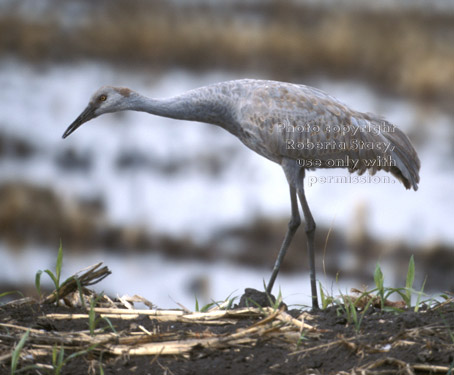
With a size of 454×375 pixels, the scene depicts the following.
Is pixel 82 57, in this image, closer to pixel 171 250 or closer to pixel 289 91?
pixel 171 250

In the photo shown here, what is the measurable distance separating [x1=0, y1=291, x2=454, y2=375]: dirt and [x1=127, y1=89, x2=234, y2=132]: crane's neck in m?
1.86

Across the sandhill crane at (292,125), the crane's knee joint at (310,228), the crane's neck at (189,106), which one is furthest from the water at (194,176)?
the crane's neck at (189,106)

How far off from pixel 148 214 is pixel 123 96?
4189 mm

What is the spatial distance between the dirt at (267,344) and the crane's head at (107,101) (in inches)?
76.5

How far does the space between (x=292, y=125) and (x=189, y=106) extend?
27.4 inches

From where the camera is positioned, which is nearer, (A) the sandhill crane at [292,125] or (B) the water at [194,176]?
(A) the sandhill crane at [292,125]

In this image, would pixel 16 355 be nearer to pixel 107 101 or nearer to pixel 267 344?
pixel 267 344

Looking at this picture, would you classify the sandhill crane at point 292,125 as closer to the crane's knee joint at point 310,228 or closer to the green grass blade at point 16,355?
the crane's knee joint at point 310,228

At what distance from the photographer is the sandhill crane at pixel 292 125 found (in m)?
5.69

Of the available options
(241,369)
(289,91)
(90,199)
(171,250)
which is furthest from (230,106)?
(90,199)

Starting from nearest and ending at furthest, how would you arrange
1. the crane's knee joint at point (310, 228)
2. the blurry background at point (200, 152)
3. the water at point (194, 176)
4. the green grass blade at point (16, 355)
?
the green grass blade at point (16, 355)
the crane's knee joint at point (310, 228)
the blurry background at point (200, 152)
the water at point (194, 176)

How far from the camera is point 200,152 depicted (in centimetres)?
1141

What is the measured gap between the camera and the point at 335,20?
16.3 m

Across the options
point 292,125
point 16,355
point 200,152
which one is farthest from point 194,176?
point 16,355
